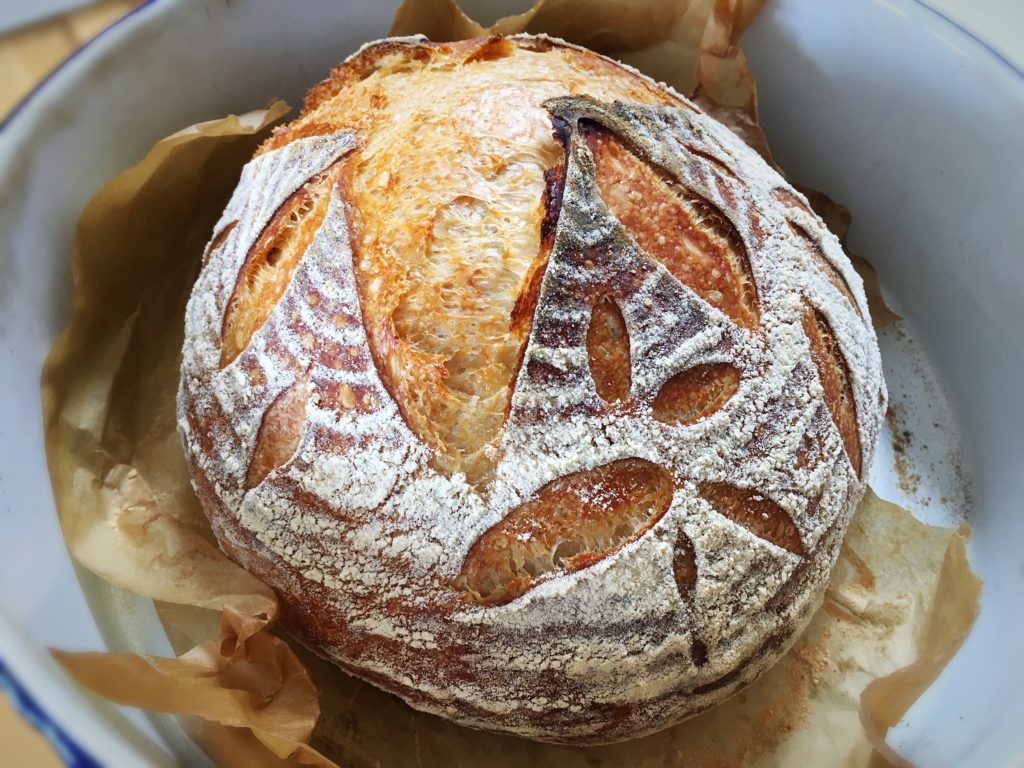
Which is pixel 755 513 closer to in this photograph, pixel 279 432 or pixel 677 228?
pixel 677 228

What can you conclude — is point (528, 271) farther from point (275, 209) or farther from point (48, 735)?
point (48, 735)

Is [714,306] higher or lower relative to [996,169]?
higher

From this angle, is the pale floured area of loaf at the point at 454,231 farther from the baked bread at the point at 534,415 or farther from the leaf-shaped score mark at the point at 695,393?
the leaf-shaped score mark at the point at 695,393

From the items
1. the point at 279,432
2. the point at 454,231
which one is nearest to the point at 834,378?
the point at 454,231

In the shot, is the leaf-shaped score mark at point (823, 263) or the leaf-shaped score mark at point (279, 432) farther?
the leaf-shaped score mark at point (823, 263)

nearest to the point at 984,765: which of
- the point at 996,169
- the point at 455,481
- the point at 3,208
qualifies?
the point at 455,481

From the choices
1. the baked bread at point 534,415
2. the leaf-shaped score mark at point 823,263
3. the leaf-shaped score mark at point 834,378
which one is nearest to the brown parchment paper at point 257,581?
the baked bread at point 534,415
